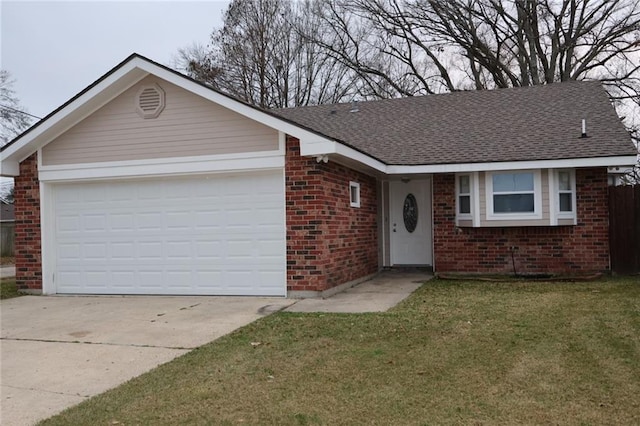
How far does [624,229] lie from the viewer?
11.3m

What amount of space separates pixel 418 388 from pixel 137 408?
233 centimetres

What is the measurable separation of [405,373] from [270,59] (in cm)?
2537

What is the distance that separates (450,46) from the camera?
27.6 meters

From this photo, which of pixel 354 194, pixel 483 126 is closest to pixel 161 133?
pixel 354 194

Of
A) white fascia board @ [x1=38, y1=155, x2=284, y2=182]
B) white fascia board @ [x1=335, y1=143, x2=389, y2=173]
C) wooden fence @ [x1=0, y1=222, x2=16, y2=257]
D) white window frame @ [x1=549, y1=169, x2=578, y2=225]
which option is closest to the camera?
white fascia board @ [x1=335, y1=143, x2=389, y2=173]

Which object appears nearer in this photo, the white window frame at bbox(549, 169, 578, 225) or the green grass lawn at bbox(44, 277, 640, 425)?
the green grass lawn at bbox(44, 277, 640, 425)

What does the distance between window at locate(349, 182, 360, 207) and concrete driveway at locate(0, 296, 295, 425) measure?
278 centimetres

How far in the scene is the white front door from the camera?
13.5 metres

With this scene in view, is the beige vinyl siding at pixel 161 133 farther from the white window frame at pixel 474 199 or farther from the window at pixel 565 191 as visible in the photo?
the window at pixel 565 191

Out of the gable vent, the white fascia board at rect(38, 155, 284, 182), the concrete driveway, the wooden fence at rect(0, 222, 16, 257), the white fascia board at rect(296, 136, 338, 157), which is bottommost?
the concrete driveway

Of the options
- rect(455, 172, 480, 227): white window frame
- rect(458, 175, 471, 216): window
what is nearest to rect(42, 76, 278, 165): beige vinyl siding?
rect(455, 172, 480, 227): white window frame

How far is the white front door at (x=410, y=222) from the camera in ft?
44.4

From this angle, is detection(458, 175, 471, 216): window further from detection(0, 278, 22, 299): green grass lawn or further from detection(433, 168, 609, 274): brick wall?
detection(0, 278, 22, 299): green grass lawn

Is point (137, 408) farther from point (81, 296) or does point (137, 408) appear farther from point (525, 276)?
point (525, 276)
